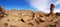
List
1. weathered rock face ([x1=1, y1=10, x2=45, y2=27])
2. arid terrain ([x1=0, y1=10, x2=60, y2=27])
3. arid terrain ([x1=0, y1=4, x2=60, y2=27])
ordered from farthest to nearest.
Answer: weathered rock face ([x1=1, y1=10, x2=45, y2=27]) < arid terrain ([x1=0, y1=4, x2=60, y2=27]) < arid terrain ([x1=0, y1=10, x2=60, y2=27])

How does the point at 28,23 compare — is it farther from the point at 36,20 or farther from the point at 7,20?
the point at 7,20

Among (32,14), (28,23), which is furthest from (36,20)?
(32,14)

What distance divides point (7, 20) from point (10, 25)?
4.46m

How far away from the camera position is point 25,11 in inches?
2872

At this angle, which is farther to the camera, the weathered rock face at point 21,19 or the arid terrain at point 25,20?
the weathered rock face at point 21,19

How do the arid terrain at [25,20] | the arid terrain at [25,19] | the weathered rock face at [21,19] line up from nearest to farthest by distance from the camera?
the arid terrain at [25,20] → the arid terrain at [25,19] → the weathered rock face at [21,19]

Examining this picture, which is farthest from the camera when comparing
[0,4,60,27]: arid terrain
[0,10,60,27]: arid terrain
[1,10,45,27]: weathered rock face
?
[1,10,45,27]: weathered rock face

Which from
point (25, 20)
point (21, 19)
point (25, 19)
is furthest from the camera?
point (25, 19)

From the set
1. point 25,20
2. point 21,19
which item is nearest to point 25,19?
point 25,20

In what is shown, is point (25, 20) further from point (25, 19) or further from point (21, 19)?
point (21, 19)

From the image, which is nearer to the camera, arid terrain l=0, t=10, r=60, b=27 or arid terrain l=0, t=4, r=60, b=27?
arid terrain l=0, t=10, r=60, b=27

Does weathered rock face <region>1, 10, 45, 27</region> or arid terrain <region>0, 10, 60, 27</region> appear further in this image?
weathered rock face <region>1, 10, 45, 27</region>

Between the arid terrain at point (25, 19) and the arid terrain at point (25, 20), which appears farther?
the arid terrain at point (25, 19)

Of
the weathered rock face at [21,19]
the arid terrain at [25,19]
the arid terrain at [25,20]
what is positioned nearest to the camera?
the arid terrain at [25,20]
